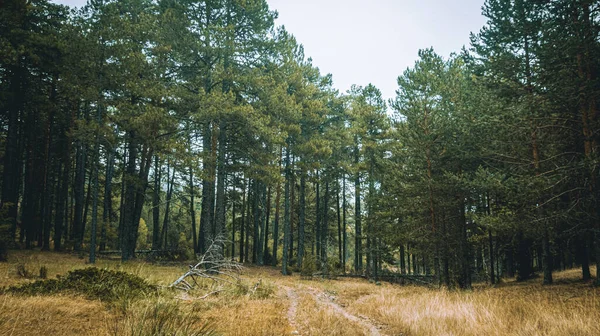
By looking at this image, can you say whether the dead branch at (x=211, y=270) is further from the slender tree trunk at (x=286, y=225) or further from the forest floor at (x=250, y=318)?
the slender tree trunk at (x=286, y=225)

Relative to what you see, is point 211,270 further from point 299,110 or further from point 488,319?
point 299,110

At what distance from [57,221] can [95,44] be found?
11.2 meters

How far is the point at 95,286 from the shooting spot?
5.94 metres

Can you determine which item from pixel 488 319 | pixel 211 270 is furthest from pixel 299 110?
pixel 488 319

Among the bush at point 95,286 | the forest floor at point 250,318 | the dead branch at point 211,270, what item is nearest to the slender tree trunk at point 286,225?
the dead branch at point 211,270

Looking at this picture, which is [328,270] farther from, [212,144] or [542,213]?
[542,213]

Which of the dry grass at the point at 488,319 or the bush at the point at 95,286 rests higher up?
the bush at the point at 95,286

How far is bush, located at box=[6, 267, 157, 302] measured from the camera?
5418mm

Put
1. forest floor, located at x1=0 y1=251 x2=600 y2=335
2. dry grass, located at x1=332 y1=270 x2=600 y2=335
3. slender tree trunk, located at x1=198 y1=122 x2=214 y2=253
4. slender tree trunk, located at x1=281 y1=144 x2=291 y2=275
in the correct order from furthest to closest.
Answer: slender tree trunk, located at x1=281 y1=144 x2=291 y2=275 → slender tree trunk, located at x1=198 y1=122 x2=214 y2=253 → dry grass, located at x1=332 y1=270 x2=600 y2=335 → forest floor, located at x1=0 y1=251 x2=600 y2=335

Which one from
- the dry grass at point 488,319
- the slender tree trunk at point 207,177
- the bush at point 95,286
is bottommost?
the dry grass at point 488,319

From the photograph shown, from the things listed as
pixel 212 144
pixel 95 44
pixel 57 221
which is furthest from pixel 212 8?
pixel 57 221

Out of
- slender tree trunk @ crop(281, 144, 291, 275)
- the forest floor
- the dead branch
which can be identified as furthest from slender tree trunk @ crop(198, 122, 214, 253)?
the forest floor

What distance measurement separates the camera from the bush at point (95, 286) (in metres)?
5.42

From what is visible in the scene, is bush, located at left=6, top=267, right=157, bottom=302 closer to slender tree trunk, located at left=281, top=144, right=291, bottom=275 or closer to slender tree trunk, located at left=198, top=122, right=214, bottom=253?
slender tree trunk, located at left=198, top=122, right=214, bottom=253
